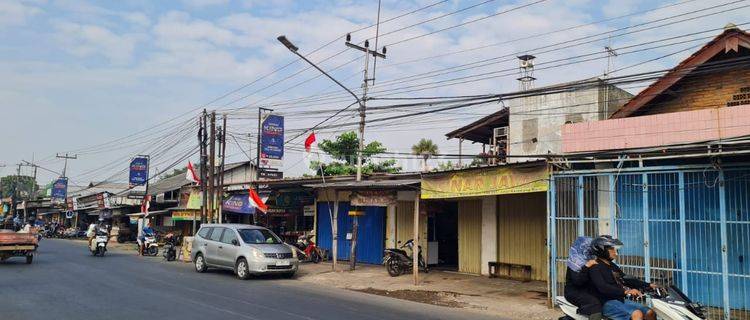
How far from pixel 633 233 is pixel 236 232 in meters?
11.3

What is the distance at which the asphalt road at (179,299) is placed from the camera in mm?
9719

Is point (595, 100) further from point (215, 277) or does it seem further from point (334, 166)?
point (334, 166)

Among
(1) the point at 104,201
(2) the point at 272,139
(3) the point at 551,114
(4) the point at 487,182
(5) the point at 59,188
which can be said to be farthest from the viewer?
(5) the point at 59,188

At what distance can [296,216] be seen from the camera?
993 inches

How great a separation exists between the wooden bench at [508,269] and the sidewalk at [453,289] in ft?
1.34

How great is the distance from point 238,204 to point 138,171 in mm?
13749

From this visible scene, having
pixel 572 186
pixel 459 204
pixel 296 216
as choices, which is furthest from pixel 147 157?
pixel 572 186

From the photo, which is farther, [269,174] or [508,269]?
[269,174]

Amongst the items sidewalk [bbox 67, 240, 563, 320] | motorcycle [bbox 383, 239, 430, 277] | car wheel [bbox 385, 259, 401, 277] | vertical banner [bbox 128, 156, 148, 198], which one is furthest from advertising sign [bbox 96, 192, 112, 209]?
car wheel [bbox 385, 259, 401, 277]

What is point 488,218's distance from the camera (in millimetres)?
17094

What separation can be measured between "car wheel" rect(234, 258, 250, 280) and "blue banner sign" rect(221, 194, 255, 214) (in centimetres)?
814

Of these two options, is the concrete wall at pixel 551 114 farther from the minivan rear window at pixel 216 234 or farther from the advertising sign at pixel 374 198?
the minivan rear window at pixel 216 234

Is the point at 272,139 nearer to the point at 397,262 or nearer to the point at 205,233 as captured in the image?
the point at 205,233

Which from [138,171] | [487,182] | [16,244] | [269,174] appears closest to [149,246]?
[269,174]
